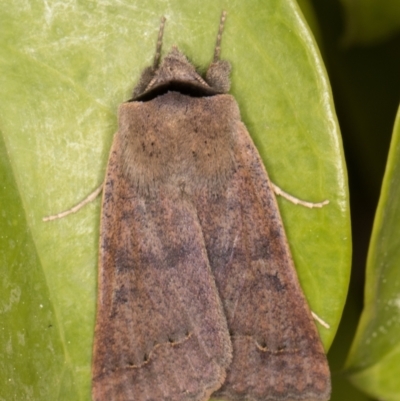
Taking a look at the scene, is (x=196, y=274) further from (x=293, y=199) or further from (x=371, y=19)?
(x=371, y=19)

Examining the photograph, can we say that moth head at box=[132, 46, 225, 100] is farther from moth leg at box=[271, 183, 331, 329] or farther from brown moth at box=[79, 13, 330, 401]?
moth leg at box=[271, 183, 331, 329]

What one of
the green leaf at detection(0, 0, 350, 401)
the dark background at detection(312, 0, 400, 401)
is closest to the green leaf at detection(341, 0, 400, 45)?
the dark background at detection(312, 0, 400, 401)

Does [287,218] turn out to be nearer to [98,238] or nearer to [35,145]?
[98,238]

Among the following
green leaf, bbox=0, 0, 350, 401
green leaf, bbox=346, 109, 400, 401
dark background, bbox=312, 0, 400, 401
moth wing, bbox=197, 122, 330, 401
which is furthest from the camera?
dark background, bbox=312, 0, 400, 401

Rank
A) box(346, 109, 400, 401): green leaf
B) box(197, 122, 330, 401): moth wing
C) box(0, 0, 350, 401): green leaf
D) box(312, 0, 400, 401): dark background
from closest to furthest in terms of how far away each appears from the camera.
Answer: box(346, 109, 400, 401): green leaf, box(0, 0, 350, 401): green leaf, box(197, 122, 330, 401): moth wing, box(312, 0, 400, 401): dark background

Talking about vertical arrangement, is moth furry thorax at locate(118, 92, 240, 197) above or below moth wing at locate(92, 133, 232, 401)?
above

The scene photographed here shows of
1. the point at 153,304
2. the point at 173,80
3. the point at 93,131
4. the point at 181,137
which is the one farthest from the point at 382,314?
the point at 93,131

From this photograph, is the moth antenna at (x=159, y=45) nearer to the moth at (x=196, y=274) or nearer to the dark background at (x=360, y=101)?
the moth at (x=196, y=274)
